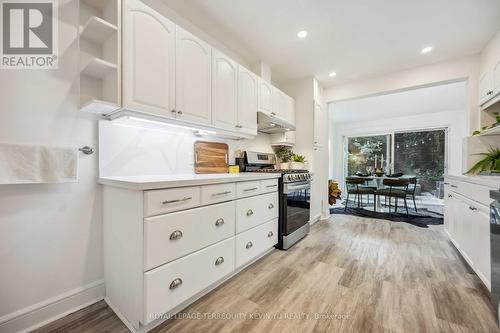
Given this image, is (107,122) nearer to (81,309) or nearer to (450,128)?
(81,309)

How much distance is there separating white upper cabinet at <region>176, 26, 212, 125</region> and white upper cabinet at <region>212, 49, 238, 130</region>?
0.22 feet

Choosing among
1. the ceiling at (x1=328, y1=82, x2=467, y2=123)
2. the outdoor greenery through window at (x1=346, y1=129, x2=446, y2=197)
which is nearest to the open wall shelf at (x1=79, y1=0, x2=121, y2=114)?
the ceiling at (x1=328, y1=82, x2=467, y2=123)

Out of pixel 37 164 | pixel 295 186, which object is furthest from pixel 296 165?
pixel 37 164

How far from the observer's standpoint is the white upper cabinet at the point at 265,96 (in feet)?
9.00

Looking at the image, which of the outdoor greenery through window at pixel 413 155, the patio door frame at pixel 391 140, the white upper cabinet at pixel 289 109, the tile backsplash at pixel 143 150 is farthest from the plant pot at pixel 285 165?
the patio door frame at pixel 391 140

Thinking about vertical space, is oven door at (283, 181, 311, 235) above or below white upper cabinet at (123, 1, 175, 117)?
below

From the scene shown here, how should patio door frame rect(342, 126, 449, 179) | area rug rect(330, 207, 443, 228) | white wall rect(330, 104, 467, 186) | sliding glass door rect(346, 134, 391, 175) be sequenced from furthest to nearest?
sliding glass door rect(346, 134, 391, 175) → patio door frame rect(342, 126, 449, 179) → white wall rect(330, 104, 467, 186) → area rug rect(330, 207, 443, 228)

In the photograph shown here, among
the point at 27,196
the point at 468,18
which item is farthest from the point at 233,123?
the point at 468,18

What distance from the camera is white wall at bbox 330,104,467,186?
207 inches

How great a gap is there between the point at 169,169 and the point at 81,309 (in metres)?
1.20

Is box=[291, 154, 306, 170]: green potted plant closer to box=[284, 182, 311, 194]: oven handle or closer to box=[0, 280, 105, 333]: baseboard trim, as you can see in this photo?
box=[284, 182, 311, 194]: oven handle

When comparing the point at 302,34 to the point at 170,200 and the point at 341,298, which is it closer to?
the point at 170,200

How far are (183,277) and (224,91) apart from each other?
1.75 meters

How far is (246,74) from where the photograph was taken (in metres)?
2.47
